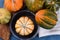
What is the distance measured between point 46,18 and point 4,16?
21 cm

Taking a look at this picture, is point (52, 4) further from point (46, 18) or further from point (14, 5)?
point (14, 5)

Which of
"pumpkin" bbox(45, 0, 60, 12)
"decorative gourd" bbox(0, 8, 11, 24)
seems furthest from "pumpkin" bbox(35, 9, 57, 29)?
"decorative gourd" bbox(0, 8, 11, 24)

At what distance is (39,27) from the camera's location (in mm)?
886

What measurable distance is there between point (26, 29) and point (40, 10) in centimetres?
12

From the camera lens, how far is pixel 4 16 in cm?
86

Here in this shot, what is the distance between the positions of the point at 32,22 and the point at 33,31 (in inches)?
1.9

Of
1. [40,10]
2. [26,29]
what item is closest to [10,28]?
[26,29]

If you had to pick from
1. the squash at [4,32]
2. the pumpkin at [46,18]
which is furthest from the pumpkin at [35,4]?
the squash at [4,32]

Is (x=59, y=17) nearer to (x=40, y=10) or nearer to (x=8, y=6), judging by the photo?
(x=40, y=10)

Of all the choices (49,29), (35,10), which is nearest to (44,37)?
(49,29)

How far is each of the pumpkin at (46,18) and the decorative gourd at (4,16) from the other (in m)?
0.15

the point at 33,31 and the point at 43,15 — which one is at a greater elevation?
the point at 43,15

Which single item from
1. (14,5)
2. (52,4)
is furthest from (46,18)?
(14,5)

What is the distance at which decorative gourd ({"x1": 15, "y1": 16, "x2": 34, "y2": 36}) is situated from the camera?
869 mm
